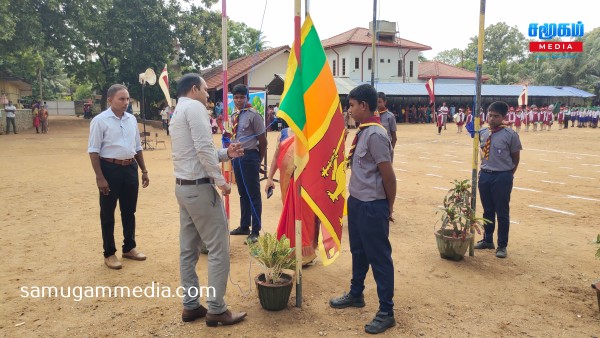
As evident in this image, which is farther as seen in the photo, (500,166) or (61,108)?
(61,108)

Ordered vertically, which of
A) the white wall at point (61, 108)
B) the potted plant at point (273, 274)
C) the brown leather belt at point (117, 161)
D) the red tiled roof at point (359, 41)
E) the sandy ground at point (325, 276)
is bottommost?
the sandy ground at point (325, 276)

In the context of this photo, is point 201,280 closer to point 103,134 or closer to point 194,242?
point 194,242

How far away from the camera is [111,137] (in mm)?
4699

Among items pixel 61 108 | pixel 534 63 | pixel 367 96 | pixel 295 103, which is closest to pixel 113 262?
pixel 295 103

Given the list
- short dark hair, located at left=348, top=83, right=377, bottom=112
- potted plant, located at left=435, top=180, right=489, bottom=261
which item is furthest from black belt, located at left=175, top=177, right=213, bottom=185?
potted plant, located at left=435, top=180, right=489, bottom=261

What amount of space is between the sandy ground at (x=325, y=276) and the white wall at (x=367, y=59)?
30.9m

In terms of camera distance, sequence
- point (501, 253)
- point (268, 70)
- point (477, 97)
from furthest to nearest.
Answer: point (268, 70)
point (501, 253)
point (477, 97)

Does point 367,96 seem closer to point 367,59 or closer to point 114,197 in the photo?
point 114,197

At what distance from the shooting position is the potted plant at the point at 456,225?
16.2 feet

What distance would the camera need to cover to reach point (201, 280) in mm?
4473

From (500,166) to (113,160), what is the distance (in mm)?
4440

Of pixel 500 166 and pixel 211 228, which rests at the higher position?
pixel 500 166

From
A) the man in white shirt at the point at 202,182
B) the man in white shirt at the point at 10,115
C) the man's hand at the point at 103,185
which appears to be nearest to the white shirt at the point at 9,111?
the man in white shirt at the point at 10,115

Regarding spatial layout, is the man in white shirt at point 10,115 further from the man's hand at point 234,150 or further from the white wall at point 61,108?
the white wall at point 61,108
